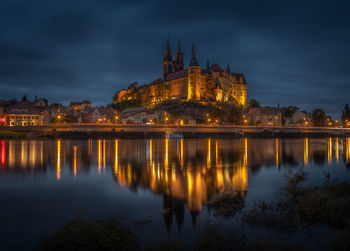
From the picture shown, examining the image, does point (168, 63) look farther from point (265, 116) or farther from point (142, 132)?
point (142, 132)

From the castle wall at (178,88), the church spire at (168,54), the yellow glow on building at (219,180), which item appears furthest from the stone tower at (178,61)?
the yellow glow on building at (219,180)

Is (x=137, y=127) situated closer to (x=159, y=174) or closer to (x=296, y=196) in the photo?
(x=159, y=174)

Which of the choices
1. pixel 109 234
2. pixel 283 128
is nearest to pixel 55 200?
pixel 109 234

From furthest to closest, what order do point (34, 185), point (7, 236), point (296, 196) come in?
point (34, 185)
point (296, 196)
point (7, 236)

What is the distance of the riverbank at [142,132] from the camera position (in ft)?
235

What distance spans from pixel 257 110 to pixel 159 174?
113857 millimetres

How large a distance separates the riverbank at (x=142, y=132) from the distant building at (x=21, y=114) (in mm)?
22822

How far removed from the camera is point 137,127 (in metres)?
80.0

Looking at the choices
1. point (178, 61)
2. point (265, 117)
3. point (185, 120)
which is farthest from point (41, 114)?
point (265, 117)

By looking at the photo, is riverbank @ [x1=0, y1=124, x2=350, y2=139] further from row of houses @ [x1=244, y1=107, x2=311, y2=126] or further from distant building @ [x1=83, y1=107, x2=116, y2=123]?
distant building @ [x1=83, y1=107, x2=116, y2=123]

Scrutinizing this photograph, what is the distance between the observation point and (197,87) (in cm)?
13575

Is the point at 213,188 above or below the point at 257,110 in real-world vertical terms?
below

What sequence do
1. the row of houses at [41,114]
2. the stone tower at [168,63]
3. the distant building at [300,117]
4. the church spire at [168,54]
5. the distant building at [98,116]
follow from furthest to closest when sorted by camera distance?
the church spire at [168,54]
the stone tower at [168,63]
the distant building at [300,117]
the distant building at [98,116]
the row of houses at [41,114]

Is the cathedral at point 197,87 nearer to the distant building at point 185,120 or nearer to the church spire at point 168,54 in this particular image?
the church spire at point 168,54
